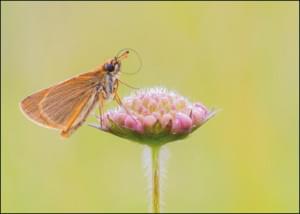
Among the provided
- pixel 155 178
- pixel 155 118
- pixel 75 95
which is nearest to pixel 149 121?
pixel 155 118

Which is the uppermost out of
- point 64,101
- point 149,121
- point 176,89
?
point 176,89

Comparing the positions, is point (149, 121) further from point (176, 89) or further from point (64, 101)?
point (176, 89)

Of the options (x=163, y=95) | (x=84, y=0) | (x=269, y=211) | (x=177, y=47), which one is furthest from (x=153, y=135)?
(x=84, y=0)

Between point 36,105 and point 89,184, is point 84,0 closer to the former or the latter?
point 89,184

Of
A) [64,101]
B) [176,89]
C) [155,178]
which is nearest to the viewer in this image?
[155,178]

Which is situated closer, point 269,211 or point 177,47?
point 269,211

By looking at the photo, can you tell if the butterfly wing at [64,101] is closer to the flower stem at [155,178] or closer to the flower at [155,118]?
the flower at [155,118]

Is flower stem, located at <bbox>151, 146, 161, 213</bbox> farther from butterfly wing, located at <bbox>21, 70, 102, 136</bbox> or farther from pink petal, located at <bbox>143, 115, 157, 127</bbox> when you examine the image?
butterfly wing, located at <bbox>21, 70, 102, 136</bbox>
